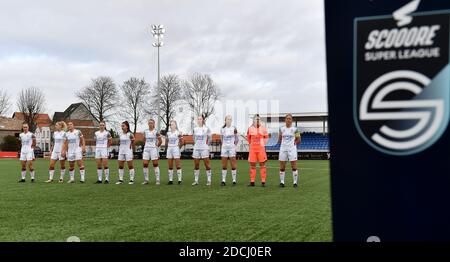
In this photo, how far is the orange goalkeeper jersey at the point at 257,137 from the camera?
43.1ft

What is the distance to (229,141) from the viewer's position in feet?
44.4

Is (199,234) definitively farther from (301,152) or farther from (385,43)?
(301,152)

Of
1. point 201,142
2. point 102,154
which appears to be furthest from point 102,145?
point 201,142

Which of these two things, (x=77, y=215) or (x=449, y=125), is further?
(x=77, y=215)

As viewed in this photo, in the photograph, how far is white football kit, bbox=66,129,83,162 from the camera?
15.0 m

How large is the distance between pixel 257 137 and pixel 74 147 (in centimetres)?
637

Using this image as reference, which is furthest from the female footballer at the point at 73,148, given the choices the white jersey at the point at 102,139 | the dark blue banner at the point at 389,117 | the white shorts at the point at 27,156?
the dark blue banner at the point at 389,117

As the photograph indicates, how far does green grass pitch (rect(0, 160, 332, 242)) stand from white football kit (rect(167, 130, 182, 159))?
2.85 meters

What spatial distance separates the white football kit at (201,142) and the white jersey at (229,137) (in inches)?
19.9

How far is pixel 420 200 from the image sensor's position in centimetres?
205

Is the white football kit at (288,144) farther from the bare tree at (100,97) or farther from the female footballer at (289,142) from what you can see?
the bare tree at (100,97)

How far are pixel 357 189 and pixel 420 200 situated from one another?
0.92ft

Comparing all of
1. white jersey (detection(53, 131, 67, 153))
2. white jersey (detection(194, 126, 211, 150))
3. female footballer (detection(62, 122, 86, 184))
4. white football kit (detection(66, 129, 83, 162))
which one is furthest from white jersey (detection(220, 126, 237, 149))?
white jersey (detection(53, 131, 67, 153))
